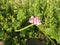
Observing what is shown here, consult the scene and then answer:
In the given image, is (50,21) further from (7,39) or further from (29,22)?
(7,39)

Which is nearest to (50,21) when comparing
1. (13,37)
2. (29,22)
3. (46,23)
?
(46,23)

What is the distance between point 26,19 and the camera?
129 inches

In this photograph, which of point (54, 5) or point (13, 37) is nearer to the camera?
point (13, 37)

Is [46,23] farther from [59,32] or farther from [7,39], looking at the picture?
[7,39]

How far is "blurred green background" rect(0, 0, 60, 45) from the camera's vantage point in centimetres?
313

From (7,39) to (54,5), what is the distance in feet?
2.66

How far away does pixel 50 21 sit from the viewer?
3238 millimetres

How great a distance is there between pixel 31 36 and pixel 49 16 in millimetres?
363

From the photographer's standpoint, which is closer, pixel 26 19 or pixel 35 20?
pixel 35 20

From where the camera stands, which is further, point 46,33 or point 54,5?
point 54,5

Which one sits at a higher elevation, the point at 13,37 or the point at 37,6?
the point at 37,6

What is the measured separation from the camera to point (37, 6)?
334 cm

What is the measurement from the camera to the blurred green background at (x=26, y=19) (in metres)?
3.13

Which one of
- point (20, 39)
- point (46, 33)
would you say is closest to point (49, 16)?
point (46, 33)
